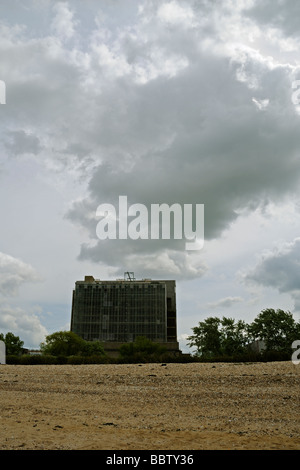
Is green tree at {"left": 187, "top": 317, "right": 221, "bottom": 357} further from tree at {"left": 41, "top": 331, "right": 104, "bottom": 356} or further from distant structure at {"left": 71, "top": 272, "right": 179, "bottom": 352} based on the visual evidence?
distant structure at {"left": 71, "top": 272, "right": 179, "bottom": 352}

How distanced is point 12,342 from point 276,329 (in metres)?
39.5

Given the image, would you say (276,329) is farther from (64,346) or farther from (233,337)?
(64,346)

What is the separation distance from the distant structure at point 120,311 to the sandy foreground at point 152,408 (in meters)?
95.4

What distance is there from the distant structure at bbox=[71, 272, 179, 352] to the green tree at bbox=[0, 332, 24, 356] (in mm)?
53290

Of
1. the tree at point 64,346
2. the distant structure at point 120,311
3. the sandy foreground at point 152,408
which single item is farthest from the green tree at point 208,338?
the distant structure at point 120,311

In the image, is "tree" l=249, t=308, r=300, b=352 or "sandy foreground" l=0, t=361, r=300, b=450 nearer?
"sandy foreground" l=0, t=361, r=300, b=450

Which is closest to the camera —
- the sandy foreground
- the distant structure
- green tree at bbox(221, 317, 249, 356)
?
the sandy foreground

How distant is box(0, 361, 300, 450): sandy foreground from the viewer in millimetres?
9016

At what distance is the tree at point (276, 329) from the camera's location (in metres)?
54.7

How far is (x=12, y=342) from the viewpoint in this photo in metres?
61.6

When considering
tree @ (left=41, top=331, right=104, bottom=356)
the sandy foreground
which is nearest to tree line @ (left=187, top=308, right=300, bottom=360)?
tree @ (left=41, top=331, right=104, bottom=356)

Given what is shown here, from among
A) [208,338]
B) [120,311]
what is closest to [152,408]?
[208,338]
